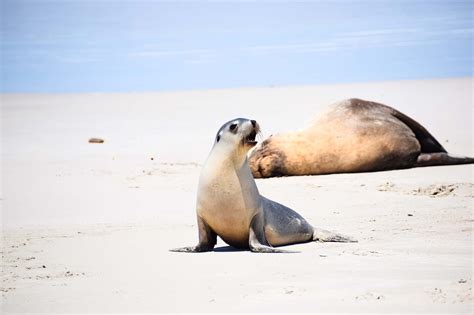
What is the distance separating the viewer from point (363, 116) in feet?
36.7

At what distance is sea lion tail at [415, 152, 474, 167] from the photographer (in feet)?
36.3

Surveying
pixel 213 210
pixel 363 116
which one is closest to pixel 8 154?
pixel 363 116

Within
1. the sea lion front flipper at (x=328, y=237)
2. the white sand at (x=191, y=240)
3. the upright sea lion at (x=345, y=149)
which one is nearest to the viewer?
Answer: the white sand at (x=191, y=240)

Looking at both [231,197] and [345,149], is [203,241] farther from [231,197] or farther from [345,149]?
[345,149]

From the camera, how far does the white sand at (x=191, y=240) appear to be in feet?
15.6

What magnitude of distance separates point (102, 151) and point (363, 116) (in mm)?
4915

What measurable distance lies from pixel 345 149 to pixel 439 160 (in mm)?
1250

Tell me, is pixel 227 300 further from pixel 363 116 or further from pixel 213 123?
pixel 213 123

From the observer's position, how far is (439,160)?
1107 centimetres

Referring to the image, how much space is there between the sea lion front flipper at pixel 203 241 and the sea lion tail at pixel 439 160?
17.4 feet

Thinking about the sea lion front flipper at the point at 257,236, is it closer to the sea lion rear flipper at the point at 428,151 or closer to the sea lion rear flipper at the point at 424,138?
the sea lion rear flipper at the point at 428,151

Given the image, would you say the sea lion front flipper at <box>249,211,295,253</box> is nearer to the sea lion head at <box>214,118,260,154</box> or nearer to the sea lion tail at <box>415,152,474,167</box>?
the sea lion head at <box>214,118,260,154</box>

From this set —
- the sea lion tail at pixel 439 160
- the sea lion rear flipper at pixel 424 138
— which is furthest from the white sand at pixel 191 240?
the sea lion rear flipper at pixel 424 138

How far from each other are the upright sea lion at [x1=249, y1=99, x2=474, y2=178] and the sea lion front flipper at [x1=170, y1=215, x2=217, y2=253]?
4402mm
